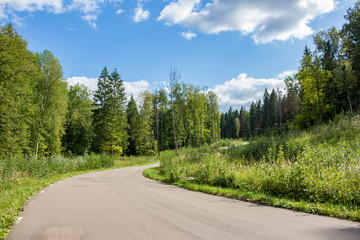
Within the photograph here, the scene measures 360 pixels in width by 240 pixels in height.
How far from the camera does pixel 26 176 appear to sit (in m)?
15.6

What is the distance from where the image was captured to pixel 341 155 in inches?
343

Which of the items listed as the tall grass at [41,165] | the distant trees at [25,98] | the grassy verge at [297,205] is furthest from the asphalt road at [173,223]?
the distant trees at [25,98]

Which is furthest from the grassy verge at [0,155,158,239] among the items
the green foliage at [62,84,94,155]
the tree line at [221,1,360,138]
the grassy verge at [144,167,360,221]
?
the tree line at [221,1,360,138]

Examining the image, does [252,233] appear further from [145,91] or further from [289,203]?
[145,91]

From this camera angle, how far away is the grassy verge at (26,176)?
6.40m

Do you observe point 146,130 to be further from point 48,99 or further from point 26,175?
point 26,175

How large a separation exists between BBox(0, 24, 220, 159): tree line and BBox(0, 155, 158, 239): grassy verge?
3915mm

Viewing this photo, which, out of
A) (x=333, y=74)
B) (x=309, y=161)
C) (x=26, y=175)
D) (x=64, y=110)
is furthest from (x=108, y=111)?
(x=333, y=74)

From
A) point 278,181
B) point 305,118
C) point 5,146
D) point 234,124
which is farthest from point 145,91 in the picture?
point 234,124

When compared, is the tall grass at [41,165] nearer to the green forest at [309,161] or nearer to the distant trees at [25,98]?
the distant trees at [25,98]

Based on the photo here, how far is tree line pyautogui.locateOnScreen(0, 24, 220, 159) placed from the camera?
66.7 ft

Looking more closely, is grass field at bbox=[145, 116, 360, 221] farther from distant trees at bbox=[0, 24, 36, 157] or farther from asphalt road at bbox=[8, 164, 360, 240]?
distant trees at bbox=[0, 24, 36, 157]

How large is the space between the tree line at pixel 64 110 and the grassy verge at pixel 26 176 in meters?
3.91

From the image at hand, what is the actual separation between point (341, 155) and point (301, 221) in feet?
17.8
